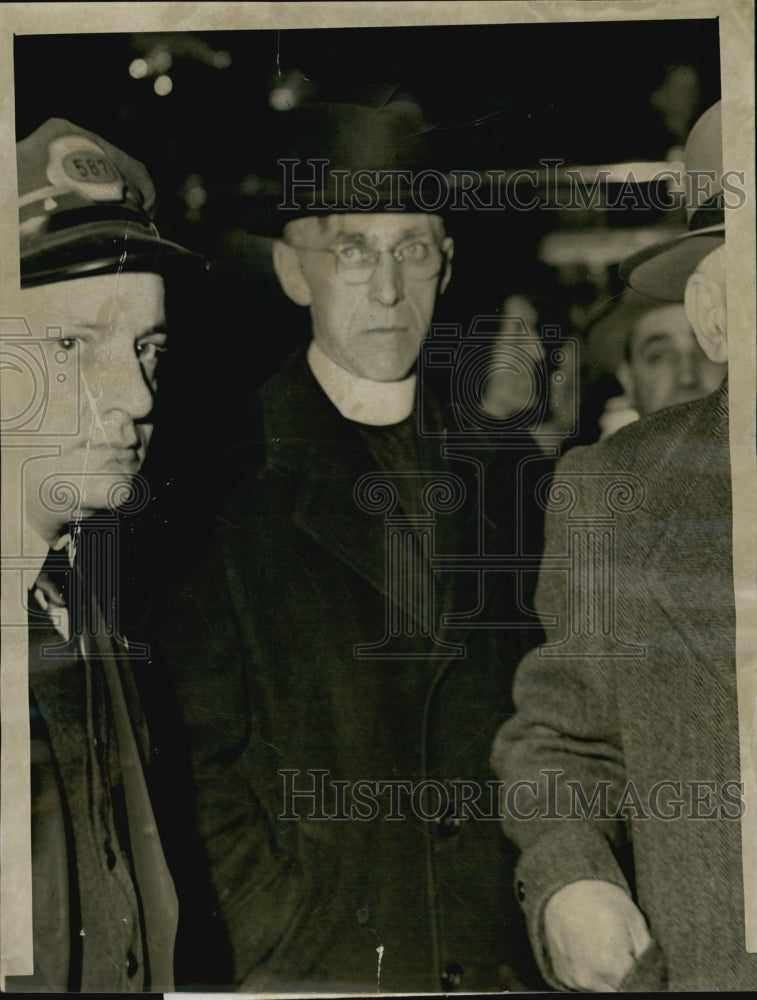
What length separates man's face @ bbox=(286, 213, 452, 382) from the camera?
144 centimetres

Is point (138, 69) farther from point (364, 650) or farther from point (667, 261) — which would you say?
point (364, 650)

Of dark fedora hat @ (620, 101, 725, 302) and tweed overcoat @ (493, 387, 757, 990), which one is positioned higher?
dark fedora hat @ (620, 101, 725, 302)

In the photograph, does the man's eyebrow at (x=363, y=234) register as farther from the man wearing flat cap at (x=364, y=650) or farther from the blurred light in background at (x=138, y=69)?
the blurred light in background at (x=138, y=69)

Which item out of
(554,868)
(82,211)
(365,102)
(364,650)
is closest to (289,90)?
(365,102)

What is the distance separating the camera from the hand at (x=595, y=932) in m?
1.40

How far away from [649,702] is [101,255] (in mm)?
1141

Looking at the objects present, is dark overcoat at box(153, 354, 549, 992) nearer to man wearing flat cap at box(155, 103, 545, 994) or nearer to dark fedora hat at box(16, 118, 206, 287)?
man wearing flat cap at box(155, 103, 545, 994)

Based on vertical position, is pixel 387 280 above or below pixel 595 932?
above

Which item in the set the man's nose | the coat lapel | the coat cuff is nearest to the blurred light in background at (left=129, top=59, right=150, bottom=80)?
the man's nose

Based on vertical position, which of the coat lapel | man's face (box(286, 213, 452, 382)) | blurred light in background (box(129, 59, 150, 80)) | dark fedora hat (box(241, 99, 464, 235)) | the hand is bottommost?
the hand

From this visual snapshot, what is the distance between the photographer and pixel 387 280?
1438mm

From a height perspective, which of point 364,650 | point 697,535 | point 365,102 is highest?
point 365,102

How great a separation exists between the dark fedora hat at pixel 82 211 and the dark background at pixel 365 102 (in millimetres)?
30

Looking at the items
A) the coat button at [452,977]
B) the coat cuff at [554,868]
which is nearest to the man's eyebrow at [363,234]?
the coat cuff at [554,868]
